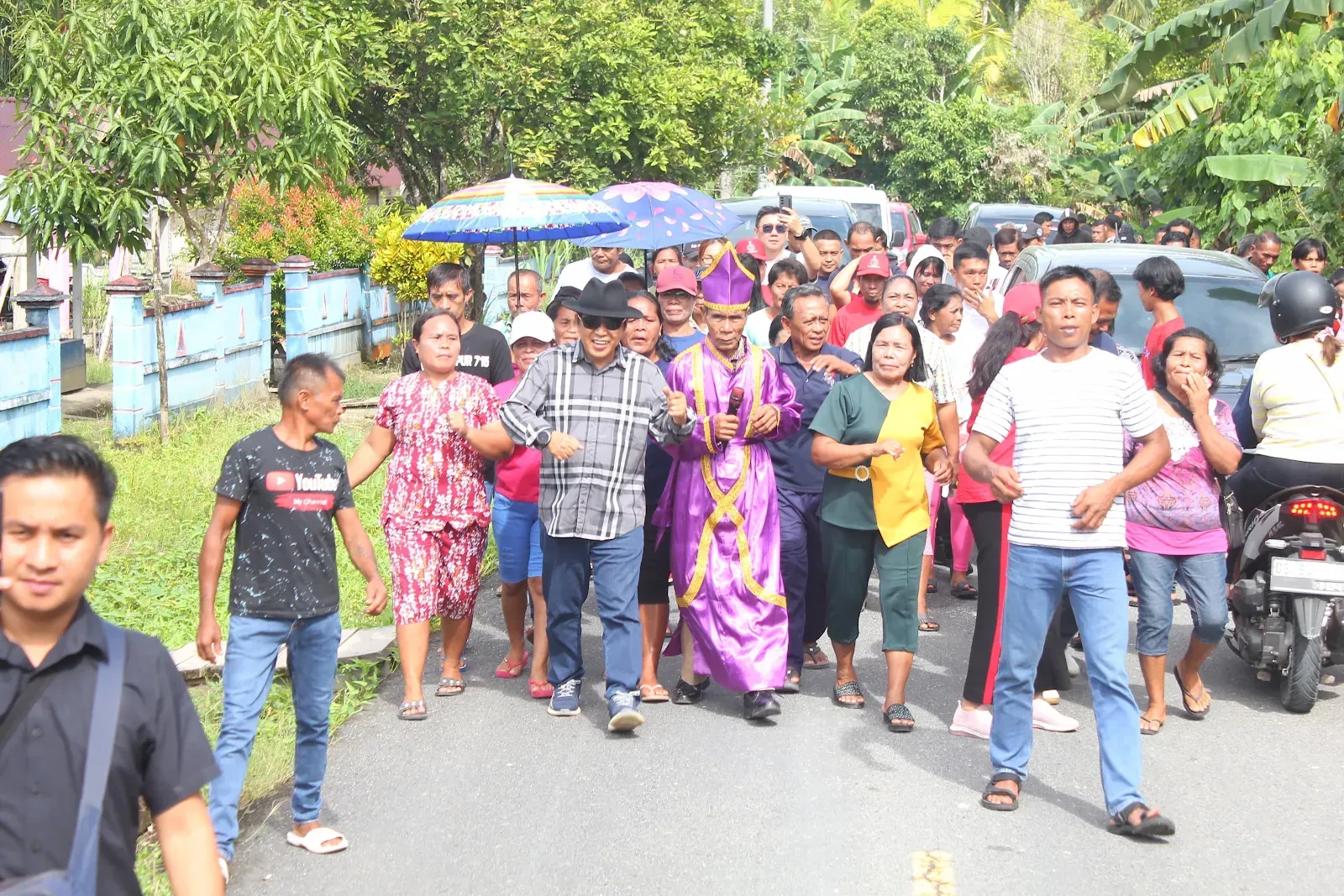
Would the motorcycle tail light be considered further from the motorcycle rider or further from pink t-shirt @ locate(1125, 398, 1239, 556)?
pink t-shirt @ locate(1125, 398, 1239, 556)

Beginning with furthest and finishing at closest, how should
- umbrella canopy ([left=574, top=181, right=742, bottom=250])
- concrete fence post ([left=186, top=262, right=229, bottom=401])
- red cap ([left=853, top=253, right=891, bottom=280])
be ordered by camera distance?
concrete fence post ([left=186, top=262, right=229, bottom=401]), umbrella canopy ([left=574, top=181, right=742, bottom=250]), red cap ([left=853, top=253, right=891, bottom=280])

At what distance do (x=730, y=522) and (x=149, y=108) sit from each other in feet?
22.7

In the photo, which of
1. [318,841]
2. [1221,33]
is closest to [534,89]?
[1221,33]

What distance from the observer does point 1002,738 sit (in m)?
5.93

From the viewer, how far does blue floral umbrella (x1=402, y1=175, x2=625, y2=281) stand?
916 cm

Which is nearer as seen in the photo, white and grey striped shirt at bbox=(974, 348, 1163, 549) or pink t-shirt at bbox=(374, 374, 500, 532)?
white and grey striped shirt at bbox=(974, 348, 1163, 549)

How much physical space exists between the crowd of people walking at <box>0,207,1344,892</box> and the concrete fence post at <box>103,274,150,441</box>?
5.78m

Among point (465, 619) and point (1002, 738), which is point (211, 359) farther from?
point (1002, 738)

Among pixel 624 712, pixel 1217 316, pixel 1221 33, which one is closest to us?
pixel 624 712

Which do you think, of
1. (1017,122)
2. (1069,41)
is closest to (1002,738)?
(1017,122)

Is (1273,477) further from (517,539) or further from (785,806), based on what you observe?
(517,539)

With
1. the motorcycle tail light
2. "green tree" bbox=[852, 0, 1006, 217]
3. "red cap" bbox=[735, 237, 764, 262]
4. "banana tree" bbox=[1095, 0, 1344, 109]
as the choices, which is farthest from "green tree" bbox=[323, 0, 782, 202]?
"green tree" bbox=[852, 0, 1006, 217]

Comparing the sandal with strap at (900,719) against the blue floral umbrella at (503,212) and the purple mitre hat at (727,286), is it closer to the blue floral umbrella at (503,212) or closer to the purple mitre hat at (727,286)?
the purple mitre hat at (727,286)

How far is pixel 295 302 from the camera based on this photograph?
1739cm
